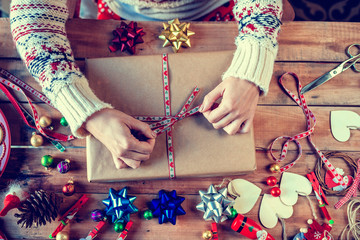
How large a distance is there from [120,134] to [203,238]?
1.28ft

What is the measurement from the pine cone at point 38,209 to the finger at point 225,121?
49 centimetres

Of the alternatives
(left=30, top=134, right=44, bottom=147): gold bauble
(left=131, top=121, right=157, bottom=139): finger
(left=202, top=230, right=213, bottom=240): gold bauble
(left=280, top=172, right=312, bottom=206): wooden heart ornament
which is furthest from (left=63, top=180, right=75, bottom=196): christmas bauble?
(left=280, top=172, right=312, bottom=206): wooden heart ornament

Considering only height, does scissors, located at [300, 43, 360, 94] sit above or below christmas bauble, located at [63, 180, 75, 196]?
above

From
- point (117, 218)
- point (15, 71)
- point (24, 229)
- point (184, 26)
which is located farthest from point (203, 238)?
point (15, 71)

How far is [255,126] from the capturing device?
33.1 inches

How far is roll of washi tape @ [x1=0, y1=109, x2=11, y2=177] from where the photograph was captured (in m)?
0.79

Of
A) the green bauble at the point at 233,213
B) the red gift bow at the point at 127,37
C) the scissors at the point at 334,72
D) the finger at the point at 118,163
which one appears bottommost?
the green bauble at the point at 233,213

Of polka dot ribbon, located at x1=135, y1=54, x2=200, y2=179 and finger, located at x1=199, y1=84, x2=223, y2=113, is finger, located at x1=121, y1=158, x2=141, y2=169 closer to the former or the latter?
polka dot ribbon, located at x1=135, y1=54, x2=200, y2=179

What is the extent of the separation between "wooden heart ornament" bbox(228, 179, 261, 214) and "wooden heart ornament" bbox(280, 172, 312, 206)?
0.08 m

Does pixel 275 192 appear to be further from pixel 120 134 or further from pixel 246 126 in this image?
pixel 120 134

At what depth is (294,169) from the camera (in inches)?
32.9

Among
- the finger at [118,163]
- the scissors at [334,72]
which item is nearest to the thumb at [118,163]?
the finger at [118,163]

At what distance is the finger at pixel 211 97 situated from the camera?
27.1 inches

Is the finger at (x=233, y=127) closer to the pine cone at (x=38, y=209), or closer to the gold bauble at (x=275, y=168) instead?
the gold bauble at (x=275, y=168)
